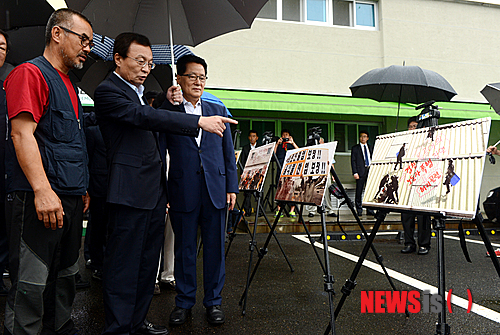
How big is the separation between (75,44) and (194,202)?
55.1 inches

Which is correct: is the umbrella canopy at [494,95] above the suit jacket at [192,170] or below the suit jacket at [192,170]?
above

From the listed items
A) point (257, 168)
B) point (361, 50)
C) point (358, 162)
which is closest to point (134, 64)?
point (257, 168)

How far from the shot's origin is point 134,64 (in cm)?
243

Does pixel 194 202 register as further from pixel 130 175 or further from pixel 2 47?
pixel 2 47

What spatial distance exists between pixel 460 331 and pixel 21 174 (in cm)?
307

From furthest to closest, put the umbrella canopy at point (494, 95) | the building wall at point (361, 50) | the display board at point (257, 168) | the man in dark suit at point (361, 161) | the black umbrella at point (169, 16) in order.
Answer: the building wall at point (361, 50), the man in dark suit at point (361, 161), the umbrella canopy at point (494, 95), the display board at point (257, 168), the black umbrella at point (169, 16)

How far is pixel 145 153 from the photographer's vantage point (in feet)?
7.90

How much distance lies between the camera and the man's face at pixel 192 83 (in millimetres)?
2943

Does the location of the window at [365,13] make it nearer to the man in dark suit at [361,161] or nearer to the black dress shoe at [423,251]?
the man in dark suit at [361,161]

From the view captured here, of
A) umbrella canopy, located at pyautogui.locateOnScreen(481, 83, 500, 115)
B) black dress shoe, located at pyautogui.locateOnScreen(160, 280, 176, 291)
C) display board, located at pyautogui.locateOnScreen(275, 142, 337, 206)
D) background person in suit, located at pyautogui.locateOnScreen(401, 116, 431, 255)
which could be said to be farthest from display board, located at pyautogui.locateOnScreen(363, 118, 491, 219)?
umbrella canopy, located at pyautogui.locateOnScreen(481, 83, 500, 115)

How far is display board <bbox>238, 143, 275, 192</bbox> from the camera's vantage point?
13.4ft

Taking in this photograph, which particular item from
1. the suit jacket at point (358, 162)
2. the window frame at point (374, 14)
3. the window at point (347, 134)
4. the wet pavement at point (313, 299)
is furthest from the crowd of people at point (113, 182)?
the window frame at point (374, 14)

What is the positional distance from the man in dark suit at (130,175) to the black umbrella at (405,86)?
4.93 metres

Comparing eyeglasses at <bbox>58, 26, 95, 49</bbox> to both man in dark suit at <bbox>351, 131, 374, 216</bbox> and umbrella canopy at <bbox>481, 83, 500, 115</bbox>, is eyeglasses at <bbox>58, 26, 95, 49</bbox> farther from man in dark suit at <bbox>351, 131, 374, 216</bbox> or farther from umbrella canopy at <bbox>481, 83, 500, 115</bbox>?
man in dark suit at <bbox>351, 131, 374, 216</bbox>
